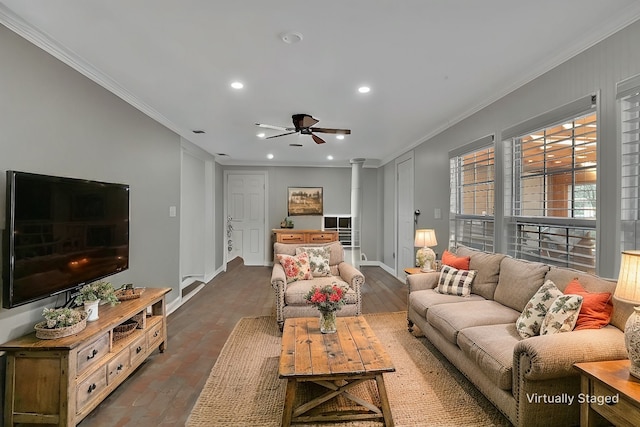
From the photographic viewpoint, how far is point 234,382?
2.45m

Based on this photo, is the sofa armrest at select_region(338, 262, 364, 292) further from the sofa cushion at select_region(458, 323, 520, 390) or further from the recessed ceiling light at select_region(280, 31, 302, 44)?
the recessed ceiling light at select_region(280, 31, 302, 44)

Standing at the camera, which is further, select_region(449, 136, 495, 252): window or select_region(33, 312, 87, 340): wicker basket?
select_region(449, 136, 495, 252): window

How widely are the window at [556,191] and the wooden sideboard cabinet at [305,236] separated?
4.04 metres

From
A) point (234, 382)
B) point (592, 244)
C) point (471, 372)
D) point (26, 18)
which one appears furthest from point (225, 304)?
point (592, 244)

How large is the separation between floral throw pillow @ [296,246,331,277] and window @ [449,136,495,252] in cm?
166

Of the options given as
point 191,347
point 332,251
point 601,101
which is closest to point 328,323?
point 191,347

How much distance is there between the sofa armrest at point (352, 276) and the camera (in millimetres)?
3580

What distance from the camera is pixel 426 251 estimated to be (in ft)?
12.9

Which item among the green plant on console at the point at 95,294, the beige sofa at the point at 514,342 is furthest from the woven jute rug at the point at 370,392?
the green plant on console at the point at 95,294

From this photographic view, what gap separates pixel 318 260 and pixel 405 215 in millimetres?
2401

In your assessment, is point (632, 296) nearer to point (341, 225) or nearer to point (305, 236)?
point (305, 236)

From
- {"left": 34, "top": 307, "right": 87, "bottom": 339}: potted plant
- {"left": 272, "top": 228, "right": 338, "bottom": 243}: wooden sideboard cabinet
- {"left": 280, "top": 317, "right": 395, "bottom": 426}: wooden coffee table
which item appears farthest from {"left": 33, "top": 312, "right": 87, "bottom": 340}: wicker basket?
{"left": 272, "top": 228, "right": 338, "bottom": 243}: wooden sideboard cabinet

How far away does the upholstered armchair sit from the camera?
11.2 ft

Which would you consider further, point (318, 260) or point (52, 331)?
point (318, 260)
